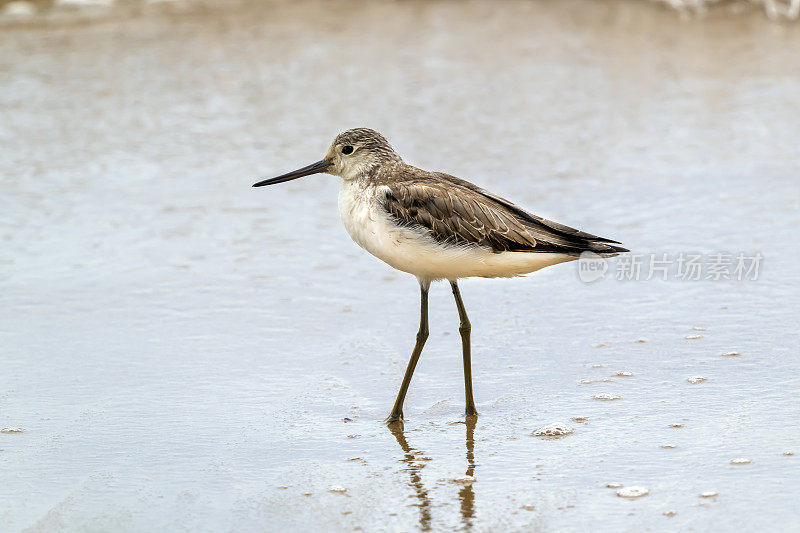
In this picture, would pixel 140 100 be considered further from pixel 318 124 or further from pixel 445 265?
pixel 445 265

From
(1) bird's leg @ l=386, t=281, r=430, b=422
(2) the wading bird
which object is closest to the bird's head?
(2) the wading bird

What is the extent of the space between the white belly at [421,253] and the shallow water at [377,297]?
0.66 metres

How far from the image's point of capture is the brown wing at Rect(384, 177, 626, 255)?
525 centimetres

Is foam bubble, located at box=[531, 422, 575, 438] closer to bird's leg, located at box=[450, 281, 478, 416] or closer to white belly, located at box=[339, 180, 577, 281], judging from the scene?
bird's leg, located at box=[450, 281, 478, 416]

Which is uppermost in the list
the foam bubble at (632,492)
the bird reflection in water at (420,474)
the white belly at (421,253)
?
the white belly at (421,253)

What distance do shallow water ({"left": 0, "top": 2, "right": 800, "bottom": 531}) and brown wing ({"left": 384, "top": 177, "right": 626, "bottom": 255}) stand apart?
2.47 feet

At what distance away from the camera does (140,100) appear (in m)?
11.2

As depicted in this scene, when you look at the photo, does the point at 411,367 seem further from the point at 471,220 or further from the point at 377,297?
the point at 377,297

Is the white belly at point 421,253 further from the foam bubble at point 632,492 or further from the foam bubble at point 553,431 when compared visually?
the foam bubble at point 632,492

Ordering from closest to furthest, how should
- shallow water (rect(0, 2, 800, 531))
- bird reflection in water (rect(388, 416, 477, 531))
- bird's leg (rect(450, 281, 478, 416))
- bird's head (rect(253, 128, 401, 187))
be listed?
bird reflection in water (rect(388, 416, 477, 531))
shallow water (rect(0, 2, 800, 531))
bird's leg (rect(450, 281, 478, 416))
bird's head (rect(253, 128, 401, 187))

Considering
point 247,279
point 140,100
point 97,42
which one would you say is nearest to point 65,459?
point 247,279

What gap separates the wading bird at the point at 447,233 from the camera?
17.2 feet

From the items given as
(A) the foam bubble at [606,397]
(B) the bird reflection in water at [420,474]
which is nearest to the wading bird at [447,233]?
(B) the bird reflection in water at [420,474]

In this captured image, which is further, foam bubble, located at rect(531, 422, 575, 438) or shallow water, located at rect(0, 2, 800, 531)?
foam bubble, located at rect(531, 422, 575, 438)
